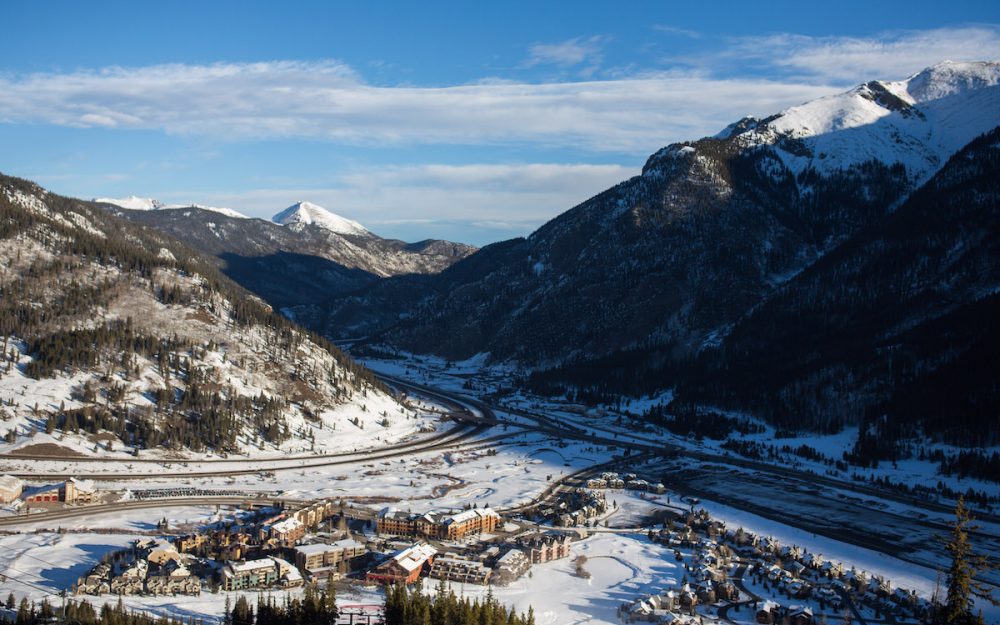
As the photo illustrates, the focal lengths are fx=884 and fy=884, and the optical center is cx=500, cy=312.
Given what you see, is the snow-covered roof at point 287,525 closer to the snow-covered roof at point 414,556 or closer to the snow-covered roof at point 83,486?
the snow-covered roof at point 414,556

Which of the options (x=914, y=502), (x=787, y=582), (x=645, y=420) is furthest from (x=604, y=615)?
(x=645, y=420)

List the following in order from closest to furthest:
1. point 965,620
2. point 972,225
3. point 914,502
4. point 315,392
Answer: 1. point 965,620
2. point 914,502
3. point 315,392
4. point 972,225

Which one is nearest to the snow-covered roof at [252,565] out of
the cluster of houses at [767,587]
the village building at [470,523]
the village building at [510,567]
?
the village building at [510,567]

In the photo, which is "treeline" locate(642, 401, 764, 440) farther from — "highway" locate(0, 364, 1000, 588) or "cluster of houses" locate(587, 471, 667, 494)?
"cluster of houses" locate(587, 471, 667, 494)

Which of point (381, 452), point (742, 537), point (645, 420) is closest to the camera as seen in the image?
point (742, 537)

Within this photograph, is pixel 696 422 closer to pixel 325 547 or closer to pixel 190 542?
pixel 325 547

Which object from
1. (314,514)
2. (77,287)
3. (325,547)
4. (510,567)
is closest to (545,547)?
(510,567)

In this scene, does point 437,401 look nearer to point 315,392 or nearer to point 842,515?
point 315,392

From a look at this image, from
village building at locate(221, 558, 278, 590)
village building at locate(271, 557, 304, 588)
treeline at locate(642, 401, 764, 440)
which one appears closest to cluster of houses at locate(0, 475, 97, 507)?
village building at locate(221, 558, 278, 590)
